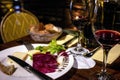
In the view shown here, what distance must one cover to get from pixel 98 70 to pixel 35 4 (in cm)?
336

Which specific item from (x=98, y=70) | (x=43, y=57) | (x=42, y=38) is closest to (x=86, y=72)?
(x=98, y=70)

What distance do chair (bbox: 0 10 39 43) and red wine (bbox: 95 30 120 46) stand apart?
1.02m

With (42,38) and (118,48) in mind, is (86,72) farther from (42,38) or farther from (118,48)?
(42,38)

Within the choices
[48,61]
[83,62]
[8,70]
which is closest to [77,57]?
[83,62]

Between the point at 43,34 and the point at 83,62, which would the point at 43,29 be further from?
the point at 83,62

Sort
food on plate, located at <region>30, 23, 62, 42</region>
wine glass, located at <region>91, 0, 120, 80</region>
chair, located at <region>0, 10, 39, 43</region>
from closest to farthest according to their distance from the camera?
wine glass, located at <region>91, 0, 120, 80</region>, food on plate, located at <region>30, 23, 62, 42</region>, chair, located at <region>0, 10, 39, 43</region>

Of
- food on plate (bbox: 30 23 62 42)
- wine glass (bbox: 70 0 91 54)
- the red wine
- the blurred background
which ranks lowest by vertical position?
the blurred background

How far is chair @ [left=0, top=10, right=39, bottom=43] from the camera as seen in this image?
5.06ft

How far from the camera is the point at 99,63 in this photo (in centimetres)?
83

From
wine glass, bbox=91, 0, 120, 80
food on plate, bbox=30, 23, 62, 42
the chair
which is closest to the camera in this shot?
wine glass, bbox=91, 0, 120, 80

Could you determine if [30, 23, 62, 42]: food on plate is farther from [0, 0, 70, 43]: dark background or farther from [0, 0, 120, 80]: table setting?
[0, 0, 70, 43]: dark background

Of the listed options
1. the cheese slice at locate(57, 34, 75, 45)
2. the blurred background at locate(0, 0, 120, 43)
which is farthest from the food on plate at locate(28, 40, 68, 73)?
the blurred background at locate(0, 0, 120, 43)

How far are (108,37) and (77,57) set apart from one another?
9.4 inches

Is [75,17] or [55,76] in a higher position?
[75,17]
